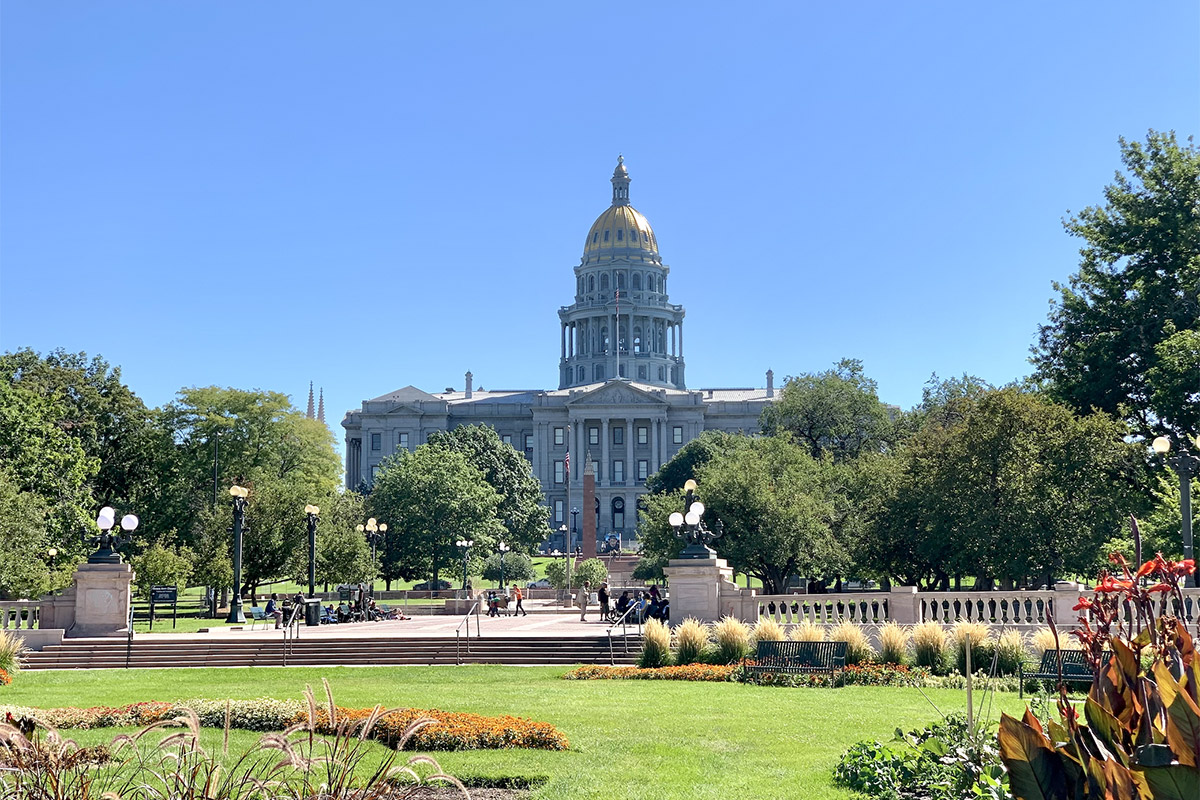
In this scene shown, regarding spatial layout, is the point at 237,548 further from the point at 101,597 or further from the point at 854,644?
the point at 854,644

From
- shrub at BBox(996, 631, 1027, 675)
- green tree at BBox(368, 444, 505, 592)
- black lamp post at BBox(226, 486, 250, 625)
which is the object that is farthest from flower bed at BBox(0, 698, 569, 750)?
green tree at BBox(368, 444, 505, 592)

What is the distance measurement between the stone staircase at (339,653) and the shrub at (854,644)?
564 cm

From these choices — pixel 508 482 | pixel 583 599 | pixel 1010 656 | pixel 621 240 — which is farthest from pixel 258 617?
pixel 621 240

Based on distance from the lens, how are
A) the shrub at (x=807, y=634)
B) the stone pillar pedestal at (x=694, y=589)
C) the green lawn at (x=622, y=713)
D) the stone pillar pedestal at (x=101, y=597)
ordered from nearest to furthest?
the green lawn at (x=622, y=713), the shrub at (x=807, y=634), the stone pillar pedestal at (x=694, y=589), the stone pillar pedestal at (x=101, y=597)

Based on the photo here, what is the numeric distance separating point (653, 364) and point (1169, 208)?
143318 millimetres

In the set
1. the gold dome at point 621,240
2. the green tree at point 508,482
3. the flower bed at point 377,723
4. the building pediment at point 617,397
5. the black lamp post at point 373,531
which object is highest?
the gold dome at point 621,240

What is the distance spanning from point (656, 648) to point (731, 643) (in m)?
1.70

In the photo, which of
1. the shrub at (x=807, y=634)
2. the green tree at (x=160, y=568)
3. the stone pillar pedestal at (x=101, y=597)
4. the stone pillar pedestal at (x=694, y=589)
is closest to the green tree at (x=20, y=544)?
the green tree at (x=160, y=568)

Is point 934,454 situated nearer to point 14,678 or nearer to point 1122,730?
point 14,678

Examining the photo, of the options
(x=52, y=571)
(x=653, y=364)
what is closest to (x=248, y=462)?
(x=52, y=571)

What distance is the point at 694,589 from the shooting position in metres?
31.5

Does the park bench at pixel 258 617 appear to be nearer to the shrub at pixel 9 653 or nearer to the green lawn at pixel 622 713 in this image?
the shrub at pixel 9 653

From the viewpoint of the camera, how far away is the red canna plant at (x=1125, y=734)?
4.52 meters

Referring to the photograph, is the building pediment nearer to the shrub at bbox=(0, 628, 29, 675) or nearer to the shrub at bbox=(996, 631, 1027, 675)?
the shrub at bbox=(0, 628, 29, 675)
